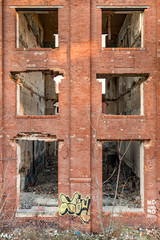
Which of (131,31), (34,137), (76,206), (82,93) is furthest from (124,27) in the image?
(76,206)

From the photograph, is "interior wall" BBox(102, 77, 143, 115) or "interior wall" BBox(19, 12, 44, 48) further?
"interior wall" BBox(102, 77, 143, 115)

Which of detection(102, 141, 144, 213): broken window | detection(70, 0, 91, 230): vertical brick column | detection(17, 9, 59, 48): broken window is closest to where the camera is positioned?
detection(70, 0, 91, 230): vertical brick column

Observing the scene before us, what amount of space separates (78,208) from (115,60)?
6652 mm

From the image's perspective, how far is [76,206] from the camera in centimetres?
723

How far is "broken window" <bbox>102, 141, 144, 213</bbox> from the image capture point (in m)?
7.76

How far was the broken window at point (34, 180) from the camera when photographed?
809cm

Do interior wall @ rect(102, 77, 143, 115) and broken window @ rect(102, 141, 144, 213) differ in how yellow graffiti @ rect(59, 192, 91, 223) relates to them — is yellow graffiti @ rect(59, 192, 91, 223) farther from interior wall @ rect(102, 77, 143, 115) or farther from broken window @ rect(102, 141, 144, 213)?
interior wall @ rect(102, 77, 143, 115)

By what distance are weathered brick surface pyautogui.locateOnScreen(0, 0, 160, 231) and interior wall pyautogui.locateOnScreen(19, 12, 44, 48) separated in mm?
1803

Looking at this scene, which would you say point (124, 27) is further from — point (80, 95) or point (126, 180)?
point (126, 180)

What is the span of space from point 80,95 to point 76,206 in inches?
189

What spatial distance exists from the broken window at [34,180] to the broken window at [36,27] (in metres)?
5.84

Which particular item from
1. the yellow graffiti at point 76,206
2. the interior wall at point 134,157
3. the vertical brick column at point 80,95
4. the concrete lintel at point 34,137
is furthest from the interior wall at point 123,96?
the yellow graffiti at point 76,206

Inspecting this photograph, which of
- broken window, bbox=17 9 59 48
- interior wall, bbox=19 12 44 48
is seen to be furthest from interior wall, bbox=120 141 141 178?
interior wall, bbox=19 12 44 48

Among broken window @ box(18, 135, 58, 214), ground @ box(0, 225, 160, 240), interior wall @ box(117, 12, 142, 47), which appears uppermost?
interior wall @ box(117, 12, 142, 47)
